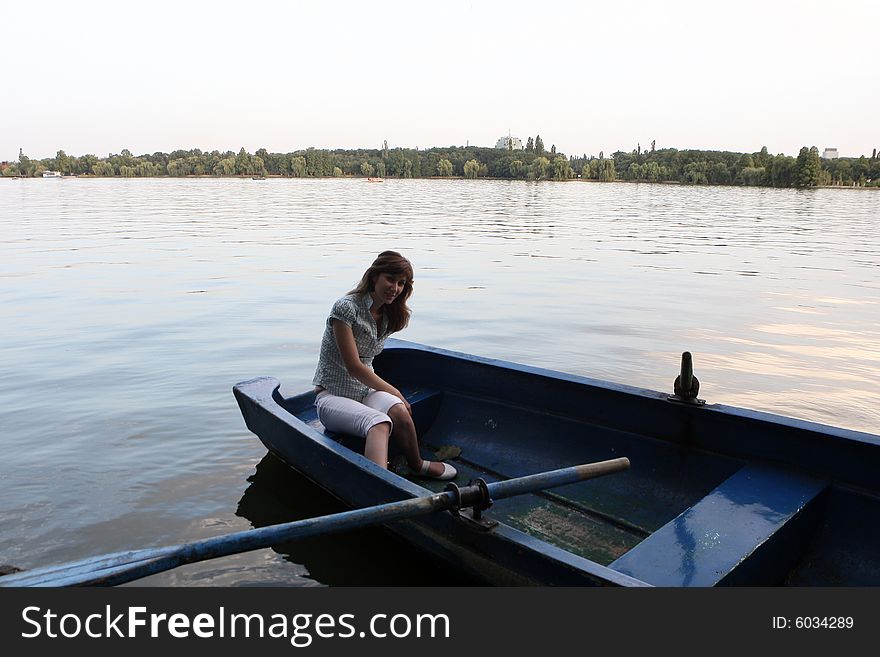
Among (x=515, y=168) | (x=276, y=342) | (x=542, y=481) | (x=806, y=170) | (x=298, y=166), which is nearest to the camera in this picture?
(x=542, y=481)

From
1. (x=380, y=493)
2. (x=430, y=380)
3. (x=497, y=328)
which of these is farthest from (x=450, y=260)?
(x=380, y=493)

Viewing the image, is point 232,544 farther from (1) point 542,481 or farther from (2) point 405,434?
(2) point 405,434

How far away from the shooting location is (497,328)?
36.3 feet

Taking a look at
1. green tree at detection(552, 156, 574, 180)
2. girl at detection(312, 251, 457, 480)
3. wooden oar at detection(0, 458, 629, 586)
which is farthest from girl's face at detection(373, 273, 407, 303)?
green tree at detection(552, 156, 574, 180)

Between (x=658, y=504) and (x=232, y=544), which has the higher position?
(x=232, y=544)

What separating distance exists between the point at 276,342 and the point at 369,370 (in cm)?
552

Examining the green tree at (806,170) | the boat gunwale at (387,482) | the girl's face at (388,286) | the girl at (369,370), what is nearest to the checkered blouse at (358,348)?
the girl at (369,370)

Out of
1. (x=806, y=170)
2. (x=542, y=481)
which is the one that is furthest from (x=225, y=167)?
(x=542, y=481)

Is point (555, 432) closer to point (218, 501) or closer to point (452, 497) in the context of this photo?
point (452, 497)

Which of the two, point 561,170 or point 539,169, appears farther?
point 539,169

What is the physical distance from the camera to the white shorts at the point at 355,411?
180 inches

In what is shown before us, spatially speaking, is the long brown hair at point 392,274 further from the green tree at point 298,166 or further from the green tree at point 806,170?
the green tree at point 298,166

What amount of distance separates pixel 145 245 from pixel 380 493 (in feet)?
64.6

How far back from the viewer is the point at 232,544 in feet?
9.50
